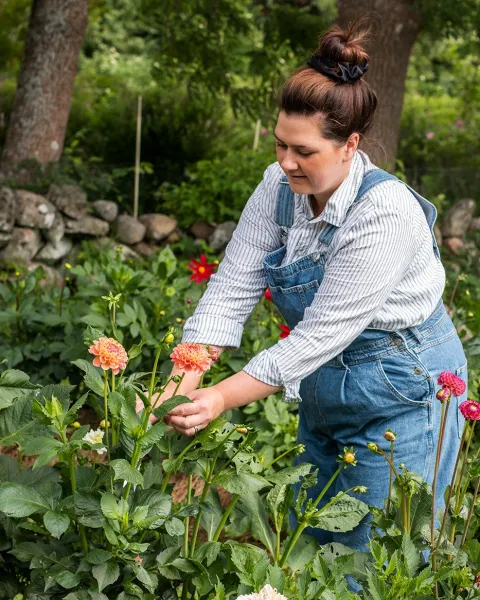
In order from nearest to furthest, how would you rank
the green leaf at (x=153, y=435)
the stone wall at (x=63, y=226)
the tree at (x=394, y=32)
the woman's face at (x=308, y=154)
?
the green leaf at (x=153, y=435)
the woman's face at (x=308, y=154)
the tree at (x=394, y=32)
the stone wall at (x=63, y=226)

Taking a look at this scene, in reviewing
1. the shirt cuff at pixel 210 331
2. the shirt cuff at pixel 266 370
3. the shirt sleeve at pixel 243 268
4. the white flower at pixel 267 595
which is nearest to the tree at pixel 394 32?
the shirt sleeve at pixel 243 268

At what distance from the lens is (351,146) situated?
1.89 metres

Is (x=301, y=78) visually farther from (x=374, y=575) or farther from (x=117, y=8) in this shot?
(x=117, y=8)

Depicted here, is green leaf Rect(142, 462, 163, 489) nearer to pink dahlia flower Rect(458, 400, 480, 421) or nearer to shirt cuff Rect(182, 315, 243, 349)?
shirt cuff Rect(182, 315, 243, 349)

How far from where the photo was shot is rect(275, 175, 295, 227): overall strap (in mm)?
2016

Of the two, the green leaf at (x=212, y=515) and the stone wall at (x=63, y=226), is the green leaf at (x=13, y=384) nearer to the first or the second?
the green leaf at (x=212, y=515)

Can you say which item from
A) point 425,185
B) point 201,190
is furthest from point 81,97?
point 425,185

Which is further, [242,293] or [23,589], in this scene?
[242,293]

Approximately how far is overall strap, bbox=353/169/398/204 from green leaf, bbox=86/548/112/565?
0.89 metres

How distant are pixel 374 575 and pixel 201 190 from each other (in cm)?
590

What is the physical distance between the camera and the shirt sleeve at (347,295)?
1780mm

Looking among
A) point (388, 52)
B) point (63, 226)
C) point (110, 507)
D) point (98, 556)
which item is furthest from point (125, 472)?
point (63, 226)

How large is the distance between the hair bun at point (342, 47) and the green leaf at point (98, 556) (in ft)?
3.67

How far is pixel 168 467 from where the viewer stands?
5.12 ft
